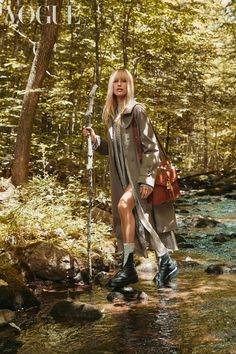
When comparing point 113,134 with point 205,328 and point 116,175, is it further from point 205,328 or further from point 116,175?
point 205,328

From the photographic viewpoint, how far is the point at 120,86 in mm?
4676

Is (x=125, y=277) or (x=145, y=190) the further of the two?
(x=125, y=277)

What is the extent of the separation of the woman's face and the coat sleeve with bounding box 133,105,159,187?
24 centimetres

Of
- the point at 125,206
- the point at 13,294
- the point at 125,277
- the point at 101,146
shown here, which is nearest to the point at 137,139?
the point at 101,146

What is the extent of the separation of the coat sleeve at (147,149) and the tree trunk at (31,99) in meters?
5.08

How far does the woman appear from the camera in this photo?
454 centimetres

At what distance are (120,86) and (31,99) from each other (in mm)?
4934

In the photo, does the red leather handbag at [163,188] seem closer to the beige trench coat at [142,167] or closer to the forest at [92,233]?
the beige trench coat at [142,167]

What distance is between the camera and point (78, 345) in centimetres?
326

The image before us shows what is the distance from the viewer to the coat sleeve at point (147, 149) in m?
4.45

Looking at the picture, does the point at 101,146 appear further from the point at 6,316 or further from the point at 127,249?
the point at 6,316

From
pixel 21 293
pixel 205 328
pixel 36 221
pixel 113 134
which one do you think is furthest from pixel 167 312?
pixel 36 221

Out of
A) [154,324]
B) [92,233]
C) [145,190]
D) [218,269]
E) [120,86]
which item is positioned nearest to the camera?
[154,324]

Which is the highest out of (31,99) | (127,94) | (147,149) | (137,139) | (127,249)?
(31,99)
